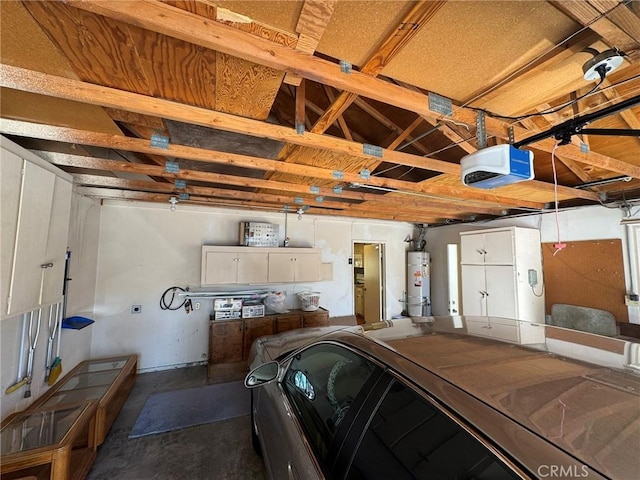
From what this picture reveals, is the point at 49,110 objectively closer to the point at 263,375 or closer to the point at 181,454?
the point at 263,375

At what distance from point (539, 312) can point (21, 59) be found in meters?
5.76

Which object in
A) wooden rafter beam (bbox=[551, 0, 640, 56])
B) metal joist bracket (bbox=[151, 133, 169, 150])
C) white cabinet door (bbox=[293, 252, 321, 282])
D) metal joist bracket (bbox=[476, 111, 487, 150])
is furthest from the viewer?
white cabinet door (bbox=[293, 252, 321, 282])

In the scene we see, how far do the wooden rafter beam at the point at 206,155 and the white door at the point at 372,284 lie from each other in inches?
118

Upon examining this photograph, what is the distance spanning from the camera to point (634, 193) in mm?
3066

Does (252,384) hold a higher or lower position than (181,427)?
higher

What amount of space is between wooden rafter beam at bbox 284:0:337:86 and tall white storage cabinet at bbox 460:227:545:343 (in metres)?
3.85

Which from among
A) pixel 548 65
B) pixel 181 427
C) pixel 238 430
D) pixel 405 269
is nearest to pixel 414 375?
pixel 548 65

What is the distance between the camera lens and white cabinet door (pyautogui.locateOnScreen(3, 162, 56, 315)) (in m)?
1.70

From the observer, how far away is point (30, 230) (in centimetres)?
180

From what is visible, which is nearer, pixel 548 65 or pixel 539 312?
pixel 548 65

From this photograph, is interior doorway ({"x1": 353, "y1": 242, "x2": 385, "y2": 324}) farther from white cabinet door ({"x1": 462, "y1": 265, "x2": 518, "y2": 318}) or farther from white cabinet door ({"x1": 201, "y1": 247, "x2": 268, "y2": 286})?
white cabinet door ({"x1": 201, "y1": 247, "x2": 268, "y2": 286})

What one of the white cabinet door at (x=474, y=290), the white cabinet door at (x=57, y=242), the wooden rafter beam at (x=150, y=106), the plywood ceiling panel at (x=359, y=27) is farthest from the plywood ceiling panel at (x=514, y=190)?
the white cabinet door at (x=57, y=242)

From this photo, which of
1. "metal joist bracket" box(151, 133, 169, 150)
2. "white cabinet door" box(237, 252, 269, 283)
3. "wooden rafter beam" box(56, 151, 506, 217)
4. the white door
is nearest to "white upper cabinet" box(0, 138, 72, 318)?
"wooden rafter beam" box(56, 151, 506, 217)

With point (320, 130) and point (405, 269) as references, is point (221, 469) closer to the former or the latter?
point (320, 130)
